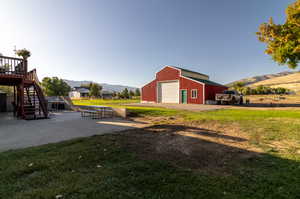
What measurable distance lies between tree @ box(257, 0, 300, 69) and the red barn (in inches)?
359

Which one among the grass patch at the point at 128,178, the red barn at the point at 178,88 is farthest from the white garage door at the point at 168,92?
the grass patch at the point at 128,178

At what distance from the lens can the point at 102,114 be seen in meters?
11.3

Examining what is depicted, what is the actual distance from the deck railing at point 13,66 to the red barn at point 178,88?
19537 millimetres

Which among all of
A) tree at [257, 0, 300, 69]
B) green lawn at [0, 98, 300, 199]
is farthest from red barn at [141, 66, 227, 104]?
green lawn at [0, 98, 300, 199]

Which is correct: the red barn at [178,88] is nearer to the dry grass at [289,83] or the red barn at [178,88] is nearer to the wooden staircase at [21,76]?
the wooden staircase at [21,76]

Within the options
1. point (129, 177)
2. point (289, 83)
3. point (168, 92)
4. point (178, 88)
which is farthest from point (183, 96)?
point (289, 83)

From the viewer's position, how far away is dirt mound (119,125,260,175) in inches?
128

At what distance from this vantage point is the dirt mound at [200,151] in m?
3.26

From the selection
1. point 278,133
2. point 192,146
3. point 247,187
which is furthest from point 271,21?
point 247,187

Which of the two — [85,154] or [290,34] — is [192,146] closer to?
[85,154]

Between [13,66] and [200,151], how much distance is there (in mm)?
13527

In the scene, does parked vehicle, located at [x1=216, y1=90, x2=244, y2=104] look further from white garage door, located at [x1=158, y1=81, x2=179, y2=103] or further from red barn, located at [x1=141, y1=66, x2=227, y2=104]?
white garage door, located at [x1=158, y1=81, x2=179, y2=103]

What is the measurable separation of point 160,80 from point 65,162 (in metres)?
24.2

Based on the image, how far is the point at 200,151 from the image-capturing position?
4.03 m
